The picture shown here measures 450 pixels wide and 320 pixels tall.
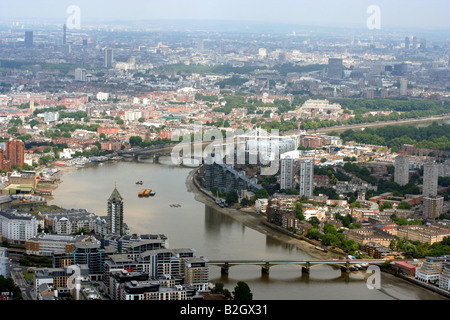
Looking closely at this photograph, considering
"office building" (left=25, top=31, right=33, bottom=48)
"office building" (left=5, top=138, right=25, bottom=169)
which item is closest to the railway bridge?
"office building" (left=5, top=138, right=25, bottom=169)

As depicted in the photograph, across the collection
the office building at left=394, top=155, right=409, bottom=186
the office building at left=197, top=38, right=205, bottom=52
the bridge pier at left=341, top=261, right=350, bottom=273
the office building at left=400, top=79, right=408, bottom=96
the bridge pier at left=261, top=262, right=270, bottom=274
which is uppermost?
the office building at left=197, top=38, right=205, bottom=52

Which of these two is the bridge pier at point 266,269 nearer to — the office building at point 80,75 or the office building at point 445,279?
the office building at point 445,279

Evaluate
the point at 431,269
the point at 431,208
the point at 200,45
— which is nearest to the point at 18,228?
the point at 431,269

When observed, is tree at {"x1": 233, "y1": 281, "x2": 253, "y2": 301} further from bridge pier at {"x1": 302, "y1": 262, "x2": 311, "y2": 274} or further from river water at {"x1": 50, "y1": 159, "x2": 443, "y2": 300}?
bridge pier at {"x1": 302, "y1": 262, "x2": 311, "y2": 274}

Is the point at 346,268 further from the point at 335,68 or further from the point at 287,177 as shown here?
the point at 335,68

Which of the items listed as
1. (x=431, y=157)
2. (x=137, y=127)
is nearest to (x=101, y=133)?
(x=137, y=127)
